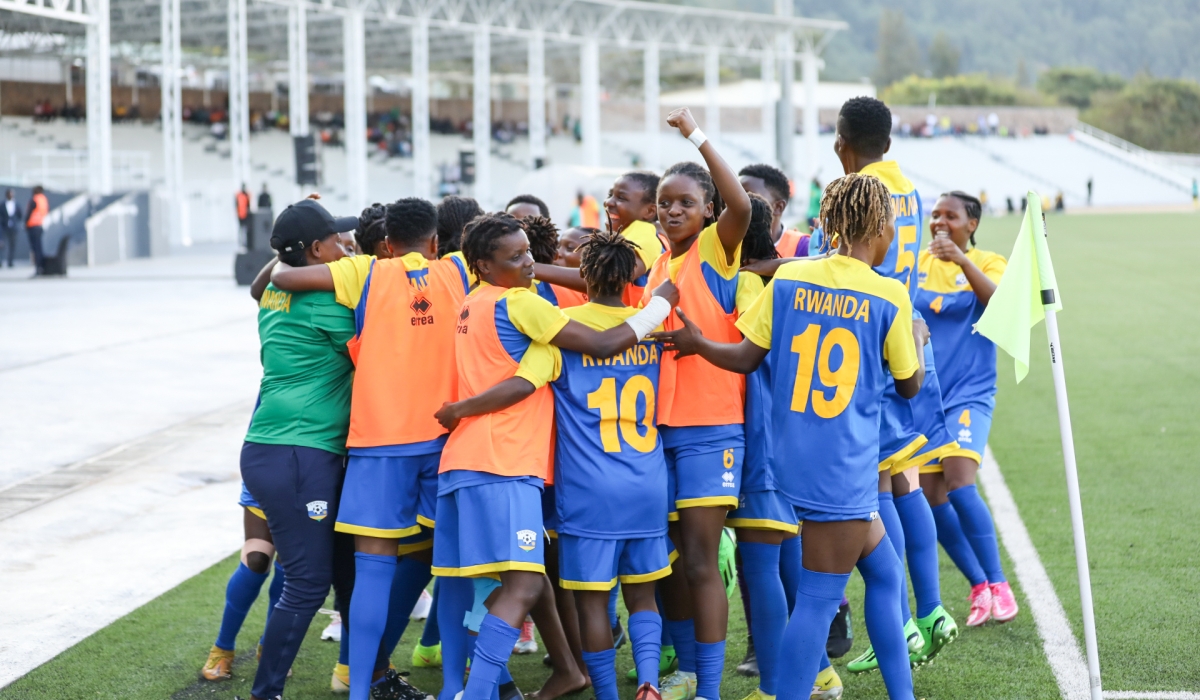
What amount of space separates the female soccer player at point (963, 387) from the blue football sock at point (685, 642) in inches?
63.1

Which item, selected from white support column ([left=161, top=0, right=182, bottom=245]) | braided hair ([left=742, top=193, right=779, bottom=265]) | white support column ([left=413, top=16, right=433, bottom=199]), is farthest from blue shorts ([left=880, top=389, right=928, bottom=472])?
white support column ([left=413, top=16, right=433, bottom=199])

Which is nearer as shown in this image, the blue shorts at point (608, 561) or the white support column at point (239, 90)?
the blue shorts at point (608, 561)

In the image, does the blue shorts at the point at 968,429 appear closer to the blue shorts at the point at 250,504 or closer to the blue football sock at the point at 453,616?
the blue football sock at the point at 453,616

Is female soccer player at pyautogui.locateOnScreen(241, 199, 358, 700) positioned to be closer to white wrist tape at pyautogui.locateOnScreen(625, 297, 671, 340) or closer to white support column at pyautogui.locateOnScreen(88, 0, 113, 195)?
white wrist tape at pyautogui.locateOnScreen(625, 297, 671, 340)

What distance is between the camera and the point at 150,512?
7449 mm

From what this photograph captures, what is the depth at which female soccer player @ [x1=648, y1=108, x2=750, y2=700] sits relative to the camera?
415 cm

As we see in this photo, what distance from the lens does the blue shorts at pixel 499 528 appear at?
3.93m

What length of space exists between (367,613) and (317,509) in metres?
0.44

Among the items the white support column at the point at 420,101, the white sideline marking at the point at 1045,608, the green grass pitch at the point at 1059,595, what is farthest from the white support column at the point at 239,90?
the white sideline marking at the point at 1045,608

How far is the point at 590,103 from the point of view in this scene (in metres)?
47.1

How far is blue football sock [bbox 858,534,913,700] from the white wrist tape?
1130mm

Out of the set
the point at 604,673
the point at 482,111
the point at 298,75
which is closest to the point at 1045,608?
the point at 604,673

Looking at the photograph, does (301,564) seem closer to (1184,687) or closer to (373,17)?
(1184,687)

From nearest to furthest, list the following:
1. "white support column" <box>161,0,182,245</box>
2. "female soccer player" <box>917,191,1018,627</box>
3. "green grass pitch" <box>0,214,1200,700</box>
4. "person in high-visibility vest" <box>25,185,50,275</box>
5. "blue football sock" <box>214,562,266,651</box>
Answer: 1. "green grass pitch" <box>0,214,1200,700</box>
2. "blue football sock" <box>214,562,266,651</box>
3. "female soccer player" <box>917,191,1018,627</box>
4. "person in high-visibility vest" <box>25,185,50,275</box>
5. "white support column" <box>161,0,182,245</box>
